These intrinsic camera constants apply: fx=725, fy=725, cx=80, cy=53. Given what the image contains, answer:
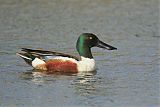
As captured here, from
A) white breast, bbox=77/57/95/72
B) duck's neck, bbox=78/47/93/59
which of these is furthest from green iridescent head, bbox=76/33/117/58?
white breast, bbox=77/57/95/72

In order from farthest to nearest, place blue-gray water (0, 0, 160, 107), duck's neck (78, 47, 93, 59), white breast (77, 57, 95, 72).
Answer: duck's neck (78, 47, 93, 59)
white breast (77, 57, 95, 72)
blue-gray water (0, 0, 160, 107)

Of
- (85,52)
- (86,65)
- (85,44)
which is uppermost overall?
(85,44)

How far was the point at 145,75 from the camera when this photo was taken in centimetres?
1127

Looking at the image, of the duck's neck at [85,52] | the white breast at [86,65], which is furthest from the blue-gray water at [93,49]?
the duck's neck at [85,52]

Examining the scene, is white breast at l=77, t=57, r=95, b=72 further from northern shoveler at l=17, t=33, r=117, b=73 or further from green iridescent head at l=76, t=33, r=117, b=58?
green iridescent head at l=76, t=33, r=117, b=58

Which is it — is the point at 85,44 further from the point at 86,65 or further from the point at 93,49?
the point at 93,49

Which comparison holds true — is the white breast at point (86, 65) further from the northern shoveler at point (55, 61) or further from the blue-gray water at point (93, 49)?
the blue-gray water at point (93, 49)

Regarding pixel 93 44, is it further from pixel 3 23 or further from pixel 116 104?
pixel 3 23

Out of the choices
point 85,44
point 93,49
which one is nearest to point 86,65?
point 85,44

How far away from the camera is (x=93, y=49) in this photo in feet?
45.4

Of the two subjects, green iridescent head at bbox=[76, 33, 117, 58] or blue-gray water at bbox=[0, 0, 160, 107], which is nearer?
blue-gray water at bbox=[0, 0, 160, 107]

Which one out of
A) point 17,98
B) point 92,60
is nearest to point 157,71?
point 92,60

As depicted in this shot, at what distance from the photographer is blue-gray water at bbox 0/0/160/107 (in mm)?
9562

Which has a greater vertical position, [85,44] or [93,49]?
[85,44]
